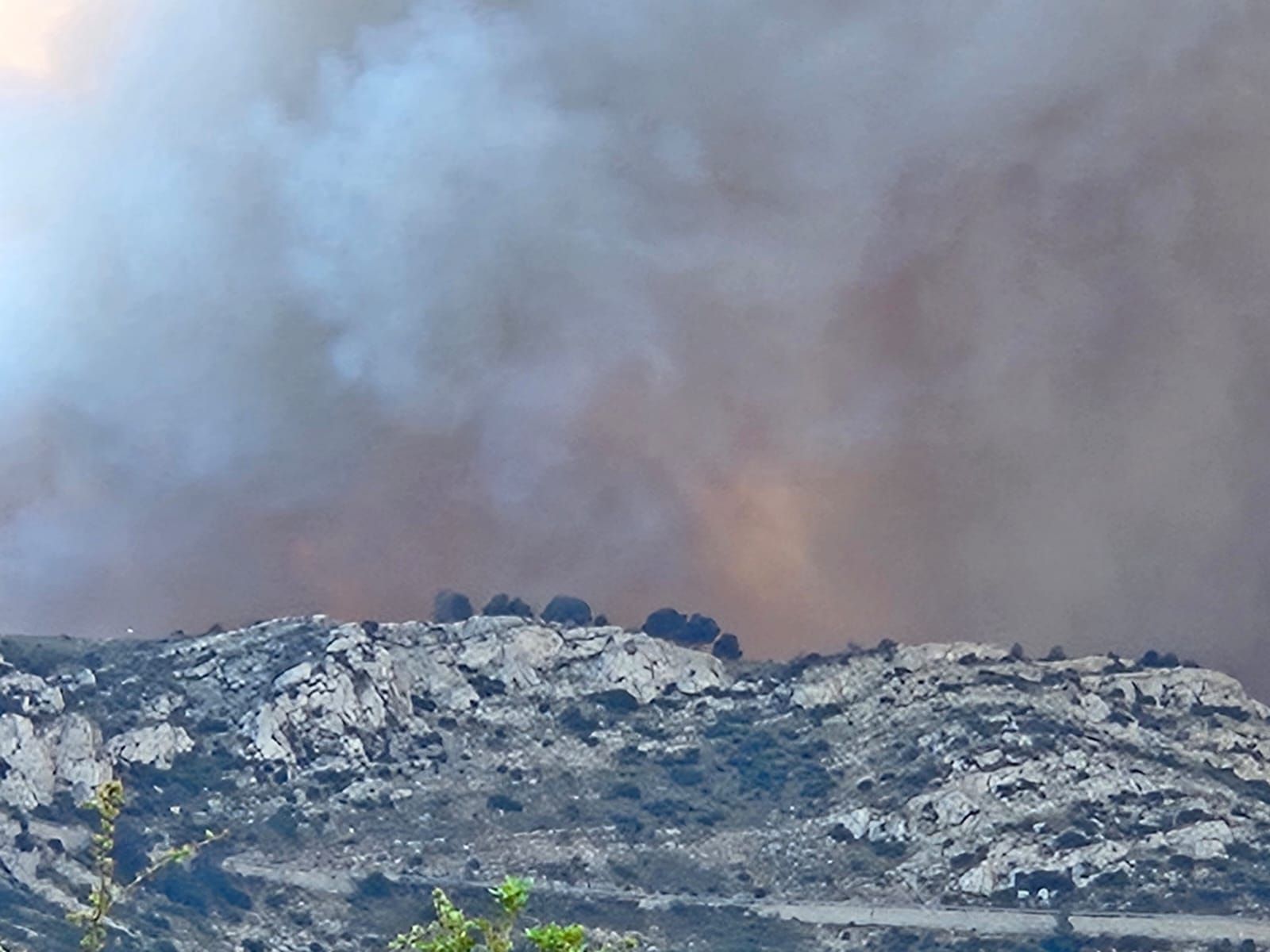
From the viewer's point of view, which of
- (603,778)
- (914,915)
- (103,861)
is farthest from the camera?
(603,778)

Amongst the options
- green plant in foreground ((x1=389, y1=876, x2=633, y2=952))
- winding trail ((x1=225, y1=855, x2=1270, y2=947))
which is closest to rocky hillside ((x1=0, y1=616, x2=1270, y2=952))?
winding trail ((x1=225, y1=855, x2=1270, y2=947))

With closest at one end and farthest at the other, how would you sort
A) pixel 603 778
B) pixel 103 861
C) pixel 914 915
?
pixel 103 861, pixel 914 915, pixel 603 778

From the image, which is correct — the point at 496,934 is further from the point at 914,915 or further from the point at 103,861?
the point at 914,915

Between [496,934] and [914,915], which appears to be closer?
[496,934]

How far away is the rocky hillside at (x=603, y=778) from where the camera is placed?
108500mm

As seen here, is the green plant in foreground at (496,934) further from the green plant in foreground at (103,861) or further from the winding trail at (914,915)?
Answer: the winding trail at (914,915)

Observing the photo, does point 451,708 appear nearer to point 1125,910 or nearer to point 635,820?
point 635,820

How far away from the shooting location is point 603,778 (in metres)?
130

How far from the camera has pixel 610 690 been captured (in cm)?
14212

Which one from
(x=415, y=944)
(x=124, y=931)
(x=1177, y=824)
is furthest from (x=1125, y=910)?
(x=415, y=944)

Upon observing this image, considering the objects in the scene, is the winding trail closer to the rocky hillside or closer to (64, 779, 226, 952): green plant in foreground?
the rocky hillside

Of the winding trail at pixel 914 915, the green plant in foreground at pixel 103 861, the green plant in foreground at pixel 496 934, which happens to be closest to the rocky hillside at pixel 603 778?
the winding trail at pixel 914 915

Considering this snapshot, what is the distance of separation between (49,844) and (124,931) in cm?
1223

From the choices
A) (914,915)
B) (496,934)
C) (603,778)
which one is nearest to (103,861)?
(496,934)
